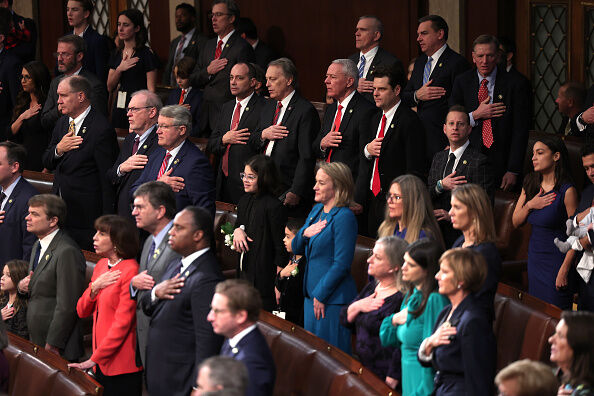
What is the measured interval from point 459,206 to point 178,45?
19.3ft

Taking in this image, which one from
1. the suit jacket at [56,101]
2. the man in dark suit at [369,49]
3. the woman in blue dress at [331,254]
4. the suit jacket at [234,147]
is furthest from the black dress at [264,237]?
the suit jacket at [56,101]

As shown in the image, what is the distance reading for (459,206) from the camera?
4.60m

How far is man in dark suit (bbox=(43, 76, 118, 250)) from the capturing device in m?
6.89

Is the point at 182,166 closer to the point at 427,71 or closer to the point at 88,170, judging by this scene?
the point at 88,170

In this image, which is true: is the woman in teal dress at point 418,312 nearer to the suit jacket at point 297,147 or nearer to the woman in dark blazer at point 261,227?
the woman in dark blazer at point 261,227

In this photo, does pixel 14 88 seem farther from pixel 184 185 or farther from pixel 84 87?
pixel 184 185

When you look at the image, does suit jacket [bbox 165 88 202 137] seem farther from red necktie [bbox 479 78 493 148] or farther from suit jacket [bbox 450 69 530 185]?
red necktie [bbox 479 78 493 148]

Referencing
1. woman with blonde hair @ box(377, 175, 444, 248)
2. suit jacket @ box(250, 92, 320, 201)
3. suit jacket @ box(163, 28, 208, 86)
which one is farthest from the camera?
suit jacket @ box(163, 28, 208, 86)

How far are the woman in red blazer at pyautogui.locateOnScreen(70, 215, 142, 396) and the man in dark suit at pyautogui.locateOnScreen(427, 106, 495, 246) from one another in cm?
183

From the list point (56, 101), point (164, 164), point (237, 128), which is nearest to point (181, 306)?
point (164, 164)

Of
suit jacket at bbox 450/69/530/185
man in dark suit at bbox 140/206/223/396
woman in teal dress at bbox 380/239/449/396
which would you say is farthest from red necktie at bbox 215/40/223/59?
woman in teal dress at bbox 380/239/449/396

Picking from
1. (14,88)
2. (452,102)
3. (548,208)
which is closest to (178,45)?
(14,88)

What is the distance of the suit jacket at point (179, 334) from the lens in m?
4.48

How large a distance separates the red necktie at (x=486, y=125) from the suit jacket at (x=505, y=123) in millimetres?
26
